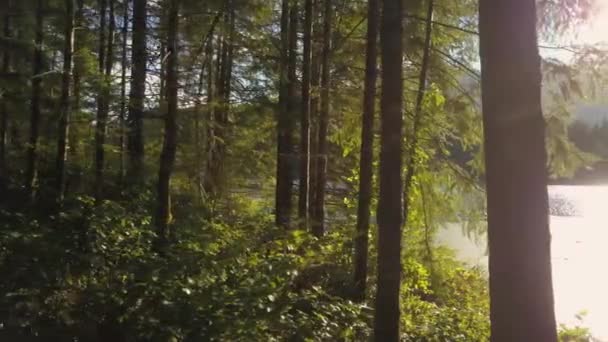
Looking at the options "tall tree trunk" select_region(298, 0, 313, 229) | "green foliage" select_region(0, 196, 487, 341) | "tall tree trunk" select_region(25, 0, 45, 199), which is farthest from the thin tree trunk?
"tall tree trunk" select_region(298, 0, 313, 229)

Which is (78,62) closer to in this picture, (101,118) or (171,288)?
(101,118)

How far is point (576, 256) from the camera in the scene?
19047mm

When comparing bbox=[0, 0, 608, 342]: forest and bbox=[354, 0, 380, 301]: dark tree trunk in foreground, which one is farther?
bbox=[354, 0, 380, 301]: dark tree trunk in foreground

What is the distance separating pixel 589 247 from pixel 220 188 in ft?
44.9

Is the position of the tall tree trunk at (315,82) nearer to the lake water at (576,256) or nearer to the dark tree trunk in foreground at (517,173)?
the lake water at (576,256)

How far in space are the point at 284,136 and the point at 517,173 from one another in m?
10.2

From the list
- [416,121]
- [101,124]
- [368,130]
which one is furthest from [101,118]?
[416,121]

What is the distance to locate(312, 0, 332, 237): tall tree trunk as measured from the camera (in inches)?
441

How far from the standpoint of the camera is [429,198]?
1185 cm

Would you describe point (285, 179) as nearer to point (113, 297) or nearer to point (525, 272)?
point (113, 297)

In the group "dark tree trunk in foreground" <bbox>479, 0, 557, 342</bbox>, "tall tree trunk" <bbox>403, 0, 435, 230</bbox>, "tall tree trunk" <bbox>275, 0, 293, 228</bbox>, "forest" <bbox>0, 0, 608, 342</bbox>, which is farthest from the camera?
"tall tree trunk" <bbox>275, 0, 293, 228</bbox>

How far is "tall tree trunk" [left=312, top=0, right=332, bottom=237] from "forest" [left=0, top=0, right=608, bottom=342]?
6cm

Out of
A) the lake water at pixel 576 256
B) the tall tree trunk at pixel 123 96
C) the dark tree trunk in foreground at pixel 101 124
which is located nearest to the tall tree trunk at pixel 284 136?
the tall tree trunk at pixel 123 96

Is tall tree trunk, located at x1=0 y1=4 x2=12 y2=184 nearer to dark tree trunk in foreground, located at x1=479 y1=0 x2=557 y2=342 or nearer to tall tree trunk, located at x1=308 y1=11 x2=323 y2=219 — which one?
tall tree trunk, located at x1=308 y1=11 x2=323 y2=219
